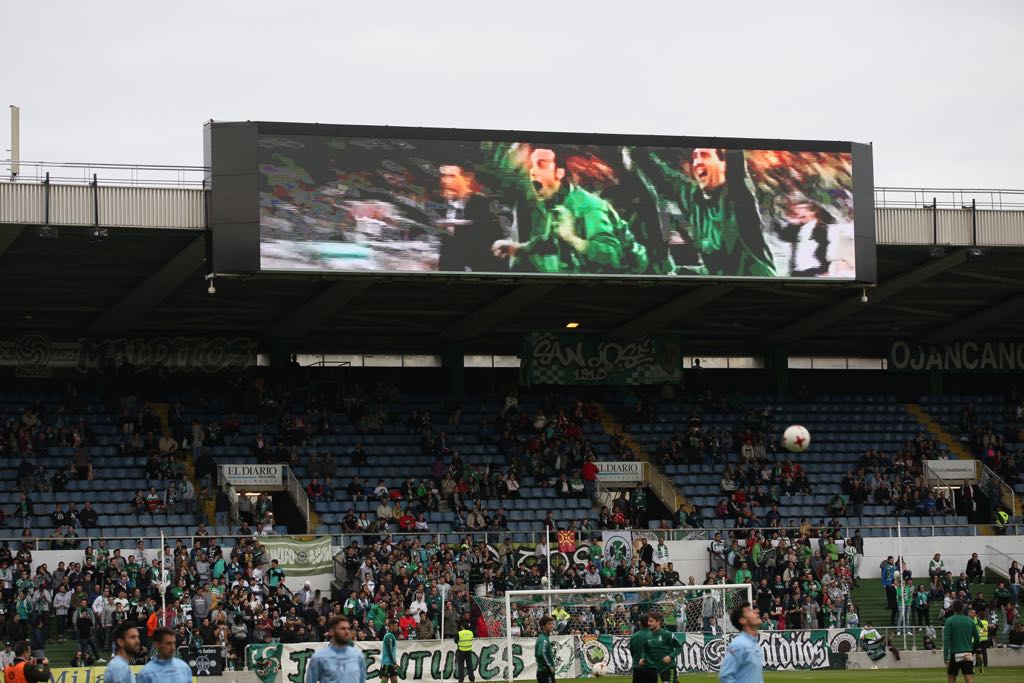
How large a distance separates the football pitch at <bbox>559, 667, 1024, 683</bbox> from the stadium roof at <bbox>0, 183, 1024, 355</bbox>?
10.5m

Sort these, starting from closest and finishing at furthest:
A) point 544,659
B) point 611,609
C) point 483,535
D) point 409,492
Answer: point 544,659 → point 611,609 → point 483,535 → point 409,492

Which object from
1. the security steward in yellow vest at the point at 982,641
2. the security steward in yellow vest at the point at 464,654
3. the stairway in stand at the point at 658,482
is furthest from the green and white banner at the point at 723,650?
the stairway in stand at the point at 658,482

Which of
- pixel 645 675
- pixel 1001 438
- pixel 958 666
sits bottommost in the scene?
pixel 958 666

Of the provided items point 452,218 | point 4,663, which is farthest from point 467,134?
point 4,663

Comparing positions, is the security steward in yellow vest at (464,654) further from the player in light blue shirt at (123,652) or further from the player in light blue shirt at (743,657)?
the player in light blue shirt at (123,652)

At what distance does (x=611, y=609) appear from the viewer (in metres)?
36.6

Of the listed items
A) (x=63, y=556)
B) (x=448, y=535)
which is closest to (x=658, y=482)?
(x=448, y=535)

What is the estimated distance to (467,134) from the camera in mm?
39406

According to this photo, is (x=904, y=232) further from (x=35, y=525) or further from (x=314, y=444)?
(x=35, y=525)

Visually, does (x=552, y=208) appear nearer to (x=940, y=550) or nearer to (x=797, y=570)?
(x=797, y=570)

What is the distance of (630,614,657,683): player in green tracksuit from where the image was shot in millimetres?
21984

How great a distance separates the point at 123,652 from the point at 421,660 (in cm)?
2090

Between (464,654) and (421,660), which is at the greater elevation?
(464,654)

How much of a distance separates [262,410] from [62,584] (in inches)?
448
